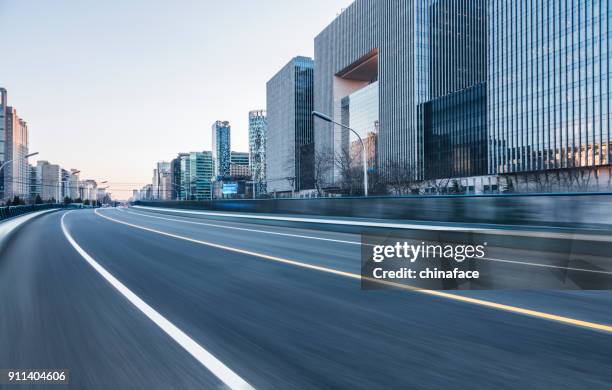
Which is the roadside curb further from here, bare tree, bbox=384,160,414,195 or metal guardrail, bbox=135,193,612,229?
bare tree, bbox=384,160,414,195

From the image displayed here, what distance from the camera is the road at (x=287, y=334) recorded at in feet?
9.46

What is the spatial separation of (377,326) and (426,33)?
107247mm

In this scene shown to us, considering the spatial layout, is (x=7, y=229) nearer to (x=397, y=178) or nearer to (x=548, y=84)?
(x=397, y=178)

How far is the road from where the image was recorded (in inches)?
114

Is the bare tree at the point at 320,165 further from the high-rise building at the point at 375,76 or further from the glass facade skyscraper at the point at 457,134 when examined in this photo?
the glass facade skyscraper at the point at 457,134

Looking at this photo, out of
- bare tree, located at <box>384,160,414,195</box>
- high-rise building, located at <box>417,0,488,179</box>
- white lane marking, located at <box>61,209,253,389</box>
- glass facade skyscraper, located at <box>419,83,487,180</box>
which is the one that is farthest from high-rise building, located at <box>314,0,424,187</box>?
white lane marking, located at <box>61,209,253,389</box>

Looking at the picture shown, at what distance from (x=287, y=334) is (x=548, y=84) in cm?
8989

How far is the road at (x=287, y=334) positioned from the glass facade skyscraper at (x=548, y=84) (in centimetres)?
7903

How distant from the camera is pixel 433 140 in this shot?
95.9m

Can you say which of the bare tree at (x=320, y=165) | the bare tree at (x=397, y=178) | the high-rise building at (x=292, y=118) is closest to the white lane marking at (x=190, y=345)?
the bare tree at (x=397, y=178)

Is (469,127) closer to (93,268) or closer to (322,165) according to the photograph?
(322,165)

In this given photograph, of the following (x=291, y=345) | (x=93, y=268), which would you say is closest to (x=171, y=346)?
(x=291, y=345)

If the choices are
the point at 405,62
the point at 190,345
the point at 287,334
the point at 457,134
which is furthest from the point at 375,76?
the point at 190,345

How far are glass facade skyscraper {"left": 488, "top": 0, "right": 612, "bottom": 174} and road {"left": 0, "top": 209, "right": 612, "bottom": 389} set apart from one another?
79033 mm
